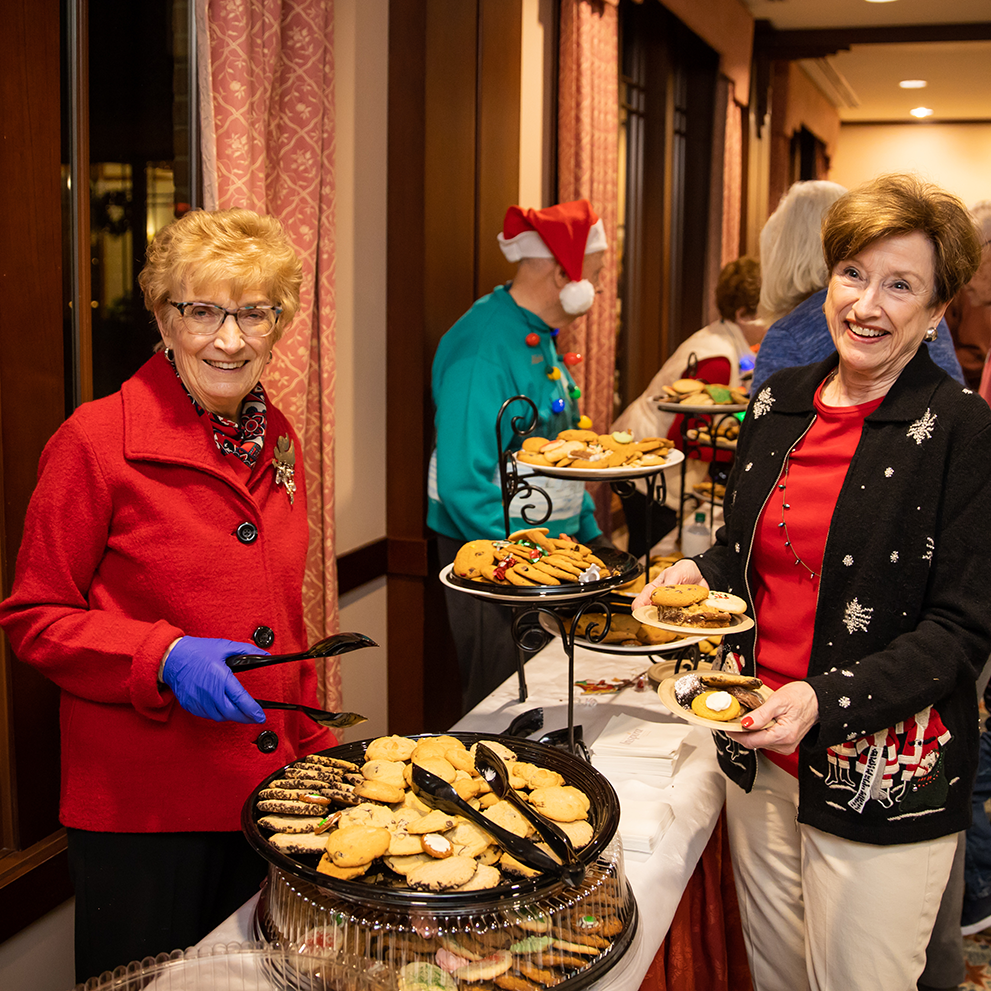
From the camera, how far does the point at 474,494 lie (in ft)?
8.14

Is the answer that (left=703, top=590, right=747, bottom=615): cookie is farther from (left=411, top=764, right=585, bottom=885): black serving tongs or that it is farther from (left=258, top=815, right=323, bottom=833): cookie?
(left=258, top=815, right=323, bottom=833): cookie

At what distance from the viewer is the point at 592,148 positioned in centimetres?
399

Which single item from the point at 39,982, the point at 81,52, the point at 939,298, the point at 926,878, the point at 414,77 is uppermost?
the point at 414,77

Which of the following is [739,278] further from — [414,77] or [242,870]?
[242,870]

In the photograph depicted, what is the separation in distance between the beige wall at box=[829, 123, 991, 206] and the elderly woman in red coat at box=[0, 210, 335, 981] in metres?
9.78

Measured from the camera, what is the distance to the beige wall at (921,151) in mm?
10000

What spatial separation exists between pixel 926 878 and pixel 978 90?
8839 mm

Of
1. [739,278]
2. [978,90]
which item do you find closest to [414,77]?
[739,278]

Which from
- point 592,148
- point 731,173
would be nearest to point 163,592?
point 592,148

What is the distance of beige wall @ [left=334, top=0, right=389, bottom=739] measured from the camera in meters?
2.70

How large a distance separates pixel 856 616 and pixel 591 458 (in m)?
0.93

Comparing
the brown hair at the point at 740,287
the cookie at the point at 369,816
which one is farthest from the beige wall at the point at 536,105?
the cookie at the point at 369,816

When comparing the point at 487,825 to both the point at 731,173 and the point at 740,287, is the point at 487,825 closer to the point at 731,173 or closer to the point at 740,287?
the point at 740,287

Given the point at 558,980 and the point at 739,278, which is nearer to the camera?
the point at 558,980
